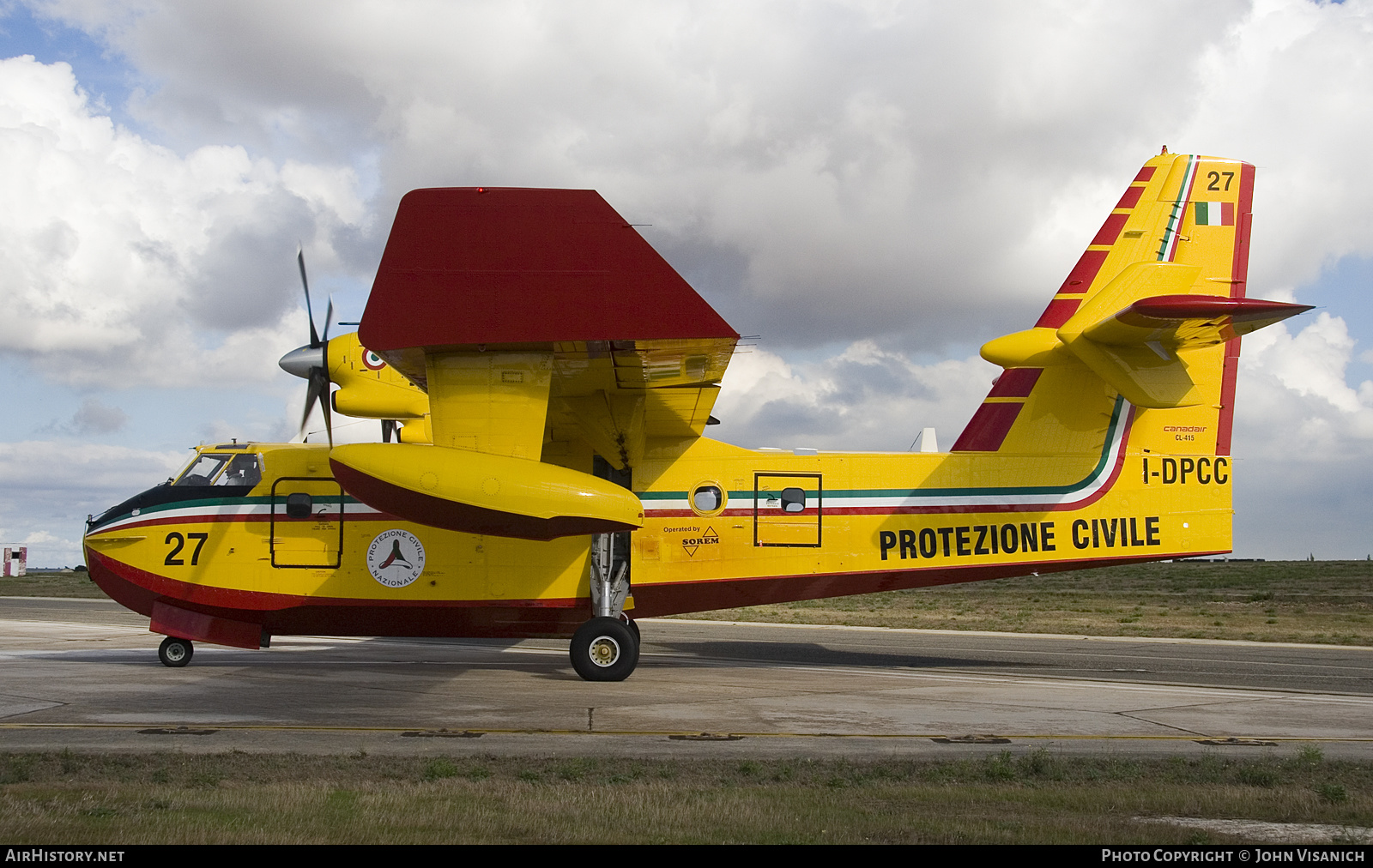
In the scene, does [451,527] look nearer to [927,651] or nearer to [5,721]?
[5,721]

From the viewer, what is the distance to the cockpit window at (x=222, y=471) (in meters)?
15.3

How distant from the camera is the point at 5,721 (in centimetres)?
1010

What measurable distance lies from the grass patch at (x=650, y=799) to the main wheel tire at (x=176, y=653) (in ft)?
25.7

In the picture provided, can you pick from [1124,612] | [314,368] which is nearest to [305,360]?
[314,368]

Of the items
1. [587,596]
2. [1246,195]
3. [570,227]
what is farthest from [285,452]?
[1246,195]

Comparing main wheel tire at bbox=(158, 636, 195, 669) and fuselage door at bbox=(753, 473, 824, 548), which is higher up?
fuselage door at bbox=(753, 473, 824, 548)

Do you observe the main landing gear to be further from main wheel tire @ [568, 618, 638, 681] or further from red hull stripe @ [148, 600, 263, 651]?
red hull stripe @ [148, 600, 263, 651]

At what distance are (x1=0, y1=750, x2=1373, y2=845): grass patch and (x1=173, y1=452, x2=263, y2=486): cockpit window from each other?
24.7ft

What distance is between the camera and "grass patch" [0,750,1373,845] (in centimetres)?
600

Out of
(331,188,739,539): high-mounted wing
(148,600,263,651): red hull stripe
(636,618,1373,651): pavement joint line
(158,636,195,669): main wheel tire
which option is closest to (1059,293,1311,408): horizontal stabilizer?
(331,188,739,539): high-mounted wing

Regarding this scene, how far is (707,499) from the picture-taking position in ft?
49.3

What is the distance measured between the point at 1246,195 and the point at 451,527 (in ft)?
43.8

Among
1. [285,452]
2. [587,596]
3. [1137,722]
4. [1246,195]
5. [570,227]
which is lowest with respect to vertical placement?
[1137,722]
